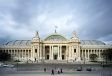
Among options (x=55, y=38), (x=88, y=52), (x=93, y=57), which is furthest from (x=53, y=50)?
(x=93, y=57)

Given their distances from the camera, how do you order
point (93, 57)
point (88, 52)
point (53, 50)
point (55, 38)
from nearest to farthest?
1. point (93, 57)
2. point (53, 50)
3. point (88, 52)
4. point (55, 38)

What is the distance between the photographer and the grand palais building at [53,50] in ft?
537

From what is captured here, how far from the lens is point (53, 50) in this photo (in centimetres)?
16725

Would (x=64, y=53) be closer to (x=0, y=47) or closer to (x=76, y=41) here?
(x=76, y=41)

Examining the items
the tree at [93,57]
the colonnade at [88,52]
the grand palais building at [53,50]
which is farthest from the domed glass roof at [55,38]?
the tree at [93,57]

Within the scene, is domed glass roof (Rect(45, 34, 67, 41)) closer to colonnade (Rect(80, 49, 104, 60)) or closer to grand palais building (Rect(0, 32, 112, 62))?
grand palais building (Rect(0, 32, 112, 62))

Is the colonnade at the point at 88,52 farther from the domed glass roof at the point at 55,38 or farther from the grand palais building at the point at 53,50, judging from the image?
the domed glass roof at the point at 55,38

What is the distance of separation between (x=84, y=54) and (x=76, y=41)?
11.9m

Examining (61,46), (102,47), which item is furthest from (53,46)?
(102,47)

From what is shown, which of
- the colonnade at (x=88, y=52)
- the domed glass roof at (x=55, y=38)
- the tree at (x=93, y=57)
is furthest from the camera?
the domed glass roof at (x=55, y=38)

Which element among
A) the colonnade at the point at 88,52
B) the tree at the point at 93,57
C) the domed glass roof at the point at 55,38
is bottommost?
the tree at the point at 93,57

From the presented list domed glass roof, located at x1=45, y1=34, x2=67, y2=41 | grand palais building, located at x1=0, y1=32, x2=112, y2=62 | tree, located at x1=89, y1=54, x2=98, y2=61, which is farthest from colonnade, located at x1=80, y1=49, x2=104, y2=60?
domed glass roof, located at x1=45, y1=34, x2=67, y2=41

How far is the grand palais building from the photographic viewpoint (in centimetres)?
16375

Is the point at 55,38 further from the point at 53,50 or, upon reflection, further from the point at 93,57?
the point at 93,57
